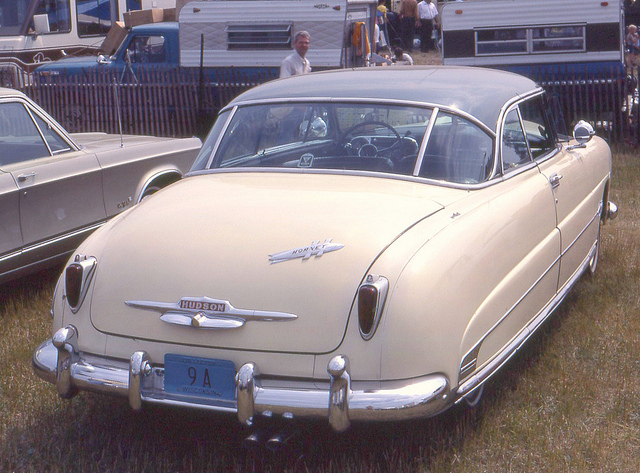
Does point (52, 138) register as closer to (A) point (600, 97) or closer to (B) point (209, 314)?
(B) point (209, 314)

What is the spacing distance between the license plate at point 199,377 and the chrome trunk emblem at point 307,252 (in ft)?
1.41

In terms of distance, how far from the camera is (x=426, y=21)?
23.3m

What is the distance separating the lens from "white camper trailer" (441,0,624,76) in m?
12.4

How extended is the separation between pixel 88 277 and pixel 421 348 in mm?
1383

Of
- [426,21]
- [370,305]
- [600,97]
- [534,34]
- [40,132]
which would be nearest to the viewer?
[370,305]

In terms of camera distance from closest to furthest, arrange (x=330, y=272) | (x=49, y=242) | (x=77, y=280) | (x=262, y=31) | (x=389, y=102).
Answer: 1. (x=330, y=272)
2. (x=77, y=280)
3. (x=389, y=102)
4. (x=49, y=242)
5. (x=262, y=31)

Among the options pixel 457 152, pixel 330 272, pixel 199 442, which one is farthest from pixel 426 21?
pixel 330 272

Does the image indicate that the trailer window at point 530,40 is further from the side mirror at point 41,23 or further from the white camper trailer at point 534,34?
the side mirror at point 41,23

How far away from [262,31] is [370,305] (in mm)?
10937

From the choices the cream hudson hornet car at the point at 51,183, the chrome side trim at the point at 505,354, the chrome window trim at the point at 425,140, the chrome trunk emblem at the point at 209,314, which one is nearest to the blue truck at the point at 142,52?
the cream hudson hornet car at the point at 51,183

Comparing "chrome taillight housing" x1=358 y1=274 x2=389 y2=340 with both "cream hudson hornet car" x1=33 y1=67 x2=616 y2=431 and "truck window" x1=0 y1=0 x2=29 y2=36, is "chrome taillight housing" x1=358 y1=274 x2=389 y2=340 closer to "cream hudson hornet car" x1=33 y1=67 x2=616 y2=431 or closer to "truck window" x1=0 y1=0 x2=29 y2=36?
"cream hudson hornet car" x1=33 y1=67 x2=616 y2=431

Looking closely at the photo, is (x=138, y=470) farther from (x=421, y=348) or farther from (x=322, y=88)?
(x=322, y=88)

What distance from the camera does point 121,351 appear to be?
325 cm

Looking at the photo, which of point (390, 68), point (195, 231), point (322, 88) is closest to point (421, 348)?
point (195, 231)
